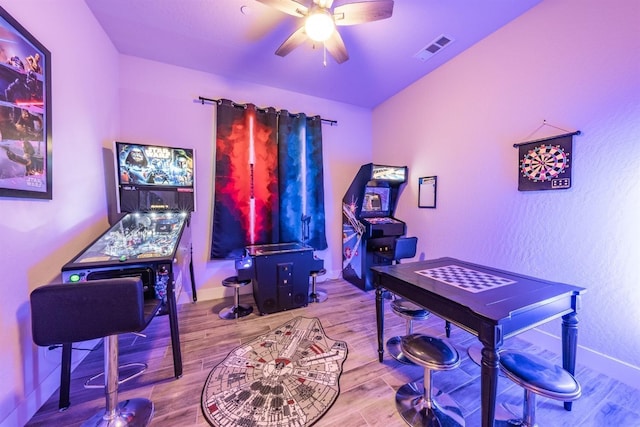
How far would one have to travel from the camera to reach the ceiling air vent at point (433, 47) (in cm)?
243

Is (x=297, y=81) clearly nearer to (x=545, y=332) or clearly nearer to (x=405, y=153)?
(x=405, y=153)

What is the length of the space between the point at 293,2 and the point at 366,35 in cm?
96

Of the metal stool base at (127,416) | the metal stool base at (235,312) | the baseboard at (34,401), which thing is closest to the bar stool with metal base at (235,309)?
the metal stool base at (235,312)

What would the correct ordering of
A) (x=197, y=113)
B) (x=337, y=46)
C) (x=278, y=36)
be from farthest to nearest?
1. (x=197, y=113)
2. (x=278, y=36)
3. (x=337, y=46)

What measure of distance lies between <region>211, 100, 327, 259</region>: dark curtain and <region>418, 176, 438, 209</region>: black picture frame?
1.42 m

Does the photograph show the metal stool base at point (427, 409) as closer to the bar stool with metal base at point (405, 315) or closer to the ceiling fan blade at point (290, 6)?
the bar stool with metal base at point (405, 315)

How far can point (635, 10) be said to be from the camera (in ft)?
5.13

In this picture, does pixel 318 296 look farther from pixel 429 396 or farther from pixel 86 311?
pixel 86 311

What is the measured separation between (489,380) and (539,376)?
0.30 meters

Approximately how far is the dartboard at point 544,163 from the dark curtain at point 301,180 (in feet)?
7.83

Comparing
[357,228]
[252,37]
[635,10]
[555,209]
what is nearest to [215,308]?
[357,228]

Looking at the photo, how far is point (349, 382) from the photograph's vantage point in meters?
1.66

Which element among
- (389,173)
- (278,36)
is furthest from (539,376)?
(278,36)

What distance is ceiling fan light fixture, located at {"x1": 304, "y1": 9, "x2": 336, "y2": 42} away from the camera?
172cm
